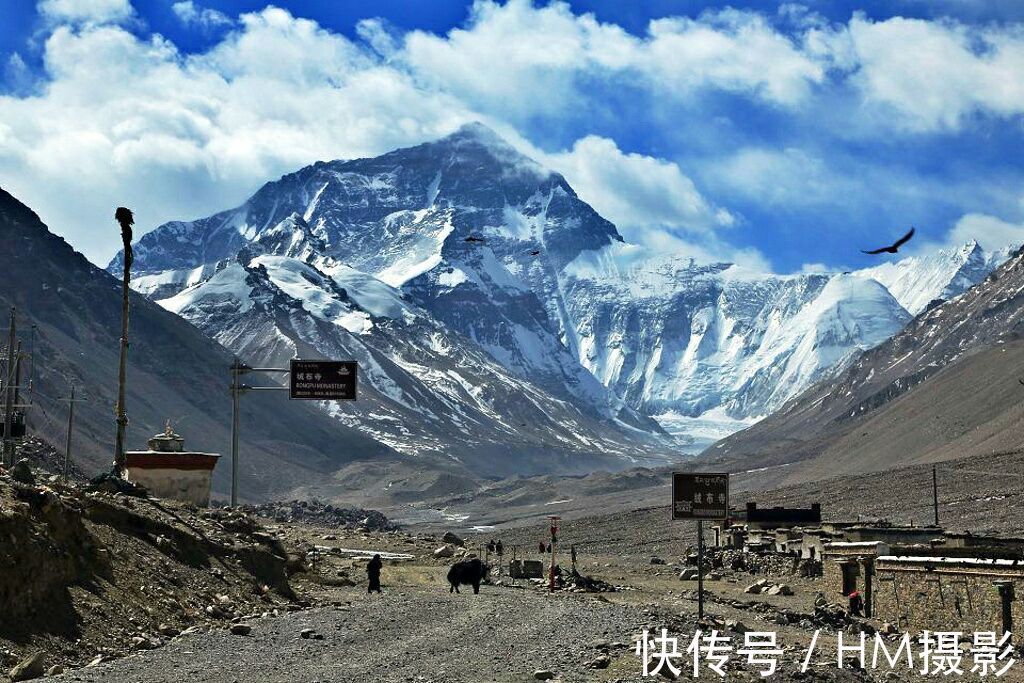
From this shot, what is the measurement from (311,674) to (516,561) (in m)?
34.6

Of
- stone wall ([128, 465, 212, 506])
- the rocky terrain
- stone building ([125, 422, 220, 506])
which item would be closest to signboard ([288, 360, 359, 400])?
the rocky terrain

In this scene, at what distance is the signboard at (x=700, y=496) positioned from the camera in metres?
32.4

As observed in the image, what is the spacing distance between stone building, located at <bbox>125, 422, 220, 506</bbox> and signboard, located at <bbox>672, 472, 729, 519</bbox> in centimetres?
1856

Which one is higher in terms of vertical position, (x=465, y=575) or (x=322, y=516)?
(x=322, y=516)

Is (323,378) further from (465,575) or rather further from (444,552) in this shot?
(465,575)

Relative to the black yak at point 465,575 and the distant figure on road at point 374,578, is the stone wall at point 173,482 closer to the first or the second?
the distant figure on road at point 374,578

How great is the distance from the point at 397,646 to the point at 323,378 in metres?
28.4

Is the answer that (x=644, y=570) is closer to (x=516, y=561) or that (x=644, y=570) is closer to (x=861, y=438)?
(x=516, y=561)

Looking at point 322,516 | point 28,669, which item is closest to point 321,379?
point 28,669

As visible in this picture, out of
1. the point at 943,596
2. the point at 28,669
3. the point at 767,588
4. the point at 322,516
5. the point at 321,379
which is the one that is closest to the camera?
the point at 28,669

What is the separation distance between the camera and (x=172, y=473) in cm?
4669

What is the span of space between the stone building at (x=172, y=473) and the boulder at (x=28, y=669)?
78.7ft

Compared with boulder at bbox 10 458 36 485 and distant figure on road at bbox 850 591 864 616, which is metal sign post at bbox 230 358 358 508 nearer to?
distant figure on road at bbox 850 591 864 616

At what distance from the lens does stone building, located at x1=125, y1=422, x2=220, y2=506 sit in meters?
46.4
